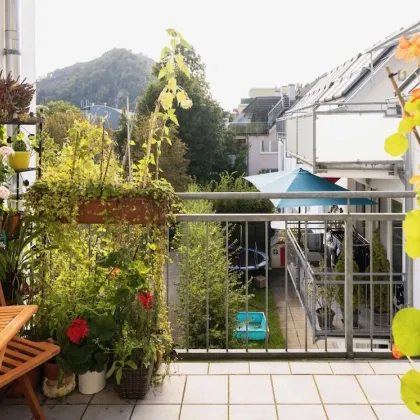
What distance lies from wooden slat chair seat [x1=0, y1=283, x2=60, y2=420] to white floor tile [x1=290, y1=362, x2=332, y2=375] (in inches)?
52.7

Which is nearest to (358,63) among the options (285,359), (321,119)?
(321,119)

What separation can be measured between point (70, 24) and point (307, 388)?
10159 millimetres

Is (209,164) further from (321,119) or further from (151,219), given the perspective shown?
(151,219)

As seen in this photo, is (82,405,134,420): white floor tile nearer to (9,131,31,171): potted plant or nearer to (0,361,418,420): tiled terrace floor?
(0,361,418,420): tiled terrace floor

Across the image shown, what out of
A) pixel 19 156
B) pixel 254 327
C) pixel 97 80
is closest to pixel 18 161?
pixel 19 156

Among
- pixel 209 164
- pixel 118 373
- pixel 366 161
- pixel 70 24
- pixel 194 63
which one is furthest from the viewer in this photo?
pixel 194 63

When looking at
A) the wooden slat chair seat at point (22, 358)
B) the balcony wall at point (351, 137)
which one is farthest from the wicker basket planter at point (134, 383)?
the balcony wall at point (351, 137)

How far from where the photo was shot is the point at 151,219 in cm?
300

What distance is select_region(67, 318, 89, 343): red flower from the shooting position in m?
2.82

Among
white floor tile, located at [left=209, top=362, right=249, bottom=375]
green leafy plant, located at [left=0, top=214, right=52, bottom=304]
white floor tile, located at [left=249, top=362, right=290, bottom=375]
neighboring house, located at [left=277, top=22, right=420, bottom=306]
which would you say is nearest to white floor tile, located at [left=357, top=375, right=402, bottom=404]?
white floor tile, located at [left=249, top=362, right=290, bottom=375]

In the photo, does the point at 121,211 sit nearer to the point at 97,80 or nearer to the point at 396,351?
the point at 396,351

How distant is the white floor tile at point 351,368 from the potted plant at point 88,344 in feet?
4.13

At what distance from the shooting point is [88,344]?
2.86m

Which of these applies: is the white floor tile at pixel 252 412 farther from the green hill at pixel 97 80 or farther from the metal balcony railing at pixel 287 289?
the green hill at pixel 97 80
